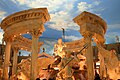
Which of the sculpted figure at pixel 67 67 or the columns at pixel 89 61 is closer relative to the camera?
the sculpted figure at pixel 67 67

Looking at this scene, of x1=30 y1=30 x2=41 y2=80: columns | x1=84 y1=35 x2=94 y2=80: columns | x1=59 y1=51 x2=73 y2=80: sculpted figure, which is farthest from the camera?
x1=84 y1=35 x2=94 y2=80: columns

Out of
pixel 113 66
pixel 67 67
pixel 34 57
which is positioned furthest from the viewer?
pixel 113 66

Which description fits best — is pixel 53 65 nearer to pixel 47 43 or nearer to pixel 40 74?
pixel 40 74

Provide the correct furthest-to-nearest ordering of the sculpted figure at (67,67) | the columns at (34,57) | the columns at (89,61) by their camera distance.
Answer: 1. the columns at (89,61)
2. the columns at (34,57)
3. the sculpted figure at (67,67)

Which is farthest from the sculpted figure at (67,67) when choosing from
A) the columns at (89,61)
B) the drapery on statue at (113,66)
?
the drapery on statue at (113,66)

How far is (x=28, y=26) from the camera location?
19.3 meters

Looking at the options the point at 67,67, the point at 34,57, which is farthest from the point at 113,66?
the point at 34,57

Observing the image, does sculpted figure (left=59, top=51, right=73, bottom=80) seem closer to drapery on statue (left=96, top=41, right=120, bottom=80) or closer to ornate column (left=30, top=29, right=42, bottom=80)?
ornate column (left=30, top=29, right=42, bottom=80)

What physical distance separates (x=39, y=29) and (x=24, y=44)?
9285 mm

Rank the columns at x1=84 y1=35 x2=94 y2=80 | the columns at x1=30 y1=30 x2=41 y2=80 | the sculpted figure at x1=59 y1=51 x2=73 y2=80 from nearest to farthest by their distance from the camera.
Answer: the sculpted figure at x1=59 y1=51 x2=73 y2=80
the columns at x1=30 y1=30 x2=41 y2=80
the columns at x1=84 y1=35 x2=94 y2=80

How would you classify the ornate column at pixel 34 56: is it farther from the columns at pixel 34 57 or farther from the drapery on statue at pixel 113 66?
the drapery on statue at pixel 113 66

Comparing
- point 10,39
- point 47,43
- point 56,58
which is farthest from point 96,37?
point 47,43

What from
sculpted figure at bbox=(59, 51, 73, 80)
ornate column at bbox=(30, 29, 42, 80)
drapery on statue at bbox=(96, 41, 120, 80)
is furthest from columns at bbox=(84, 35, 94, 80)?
ornate column at bbox=(30, 29, 42, 80)

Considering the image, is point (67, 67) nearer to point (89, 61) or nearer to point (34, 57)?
point (89, 61)
